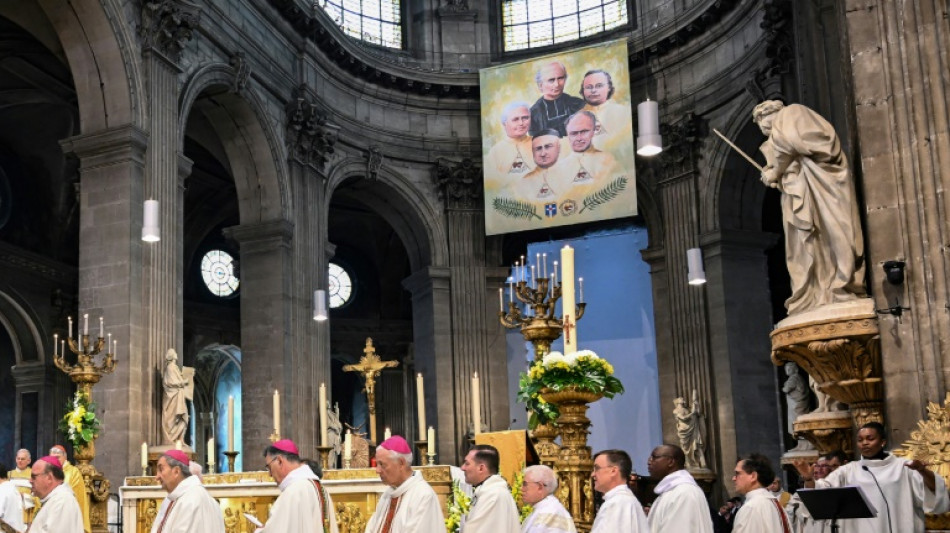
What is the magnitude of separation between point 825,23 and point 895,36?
4109 mm

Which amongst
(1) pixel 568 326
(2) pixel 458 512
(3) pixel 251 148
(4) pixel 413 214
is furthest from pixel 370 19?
(2) pixel 458 512

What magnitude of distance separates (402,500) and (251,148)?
598 inches

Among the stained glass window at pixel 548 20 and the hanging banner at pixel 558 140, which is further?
the stained glass window at pixel 548 20

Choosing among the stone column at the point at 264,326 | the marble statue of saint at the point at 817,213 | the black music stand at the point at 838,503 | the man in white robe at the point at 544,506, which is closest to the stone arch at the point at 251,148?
the stone column at the point at 264,326

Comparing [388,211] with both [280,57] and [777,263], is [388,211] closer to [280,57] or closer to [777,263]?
[280,57]

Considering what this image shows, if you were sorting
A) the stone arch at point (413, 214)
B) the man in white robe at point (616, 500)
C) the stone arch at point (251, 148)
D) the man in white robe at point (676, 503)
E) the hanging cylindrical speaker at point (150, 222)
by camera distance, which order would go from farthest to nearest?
the stone arch at point (413, 214), the stone arch at point (251, 148), the hanging cylindrical speaker at point (150, 222), the man in white robe at point (676, 503), the man in white robe at point (616, 500)

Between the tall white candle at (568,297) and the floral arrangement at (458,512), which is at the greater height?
the tall white candle at (568,297)

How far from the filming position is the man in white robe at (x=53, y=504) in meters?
7.73

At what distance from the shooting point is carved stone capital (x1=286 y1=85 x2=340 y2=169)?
21875 mm

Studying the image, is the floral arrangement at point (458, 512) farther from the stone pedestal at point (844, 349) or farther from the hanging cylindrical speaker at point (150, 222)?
the hanging cylindrical speaker at point (150, 222)

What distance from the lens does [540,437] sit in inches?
339

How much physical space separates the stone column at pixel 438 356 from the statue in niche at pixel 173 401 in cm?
952

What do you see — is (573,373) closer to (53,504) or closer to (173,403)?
(53,504)

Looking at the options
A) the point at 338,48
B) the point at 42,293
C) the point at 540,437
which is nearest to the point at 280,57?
the point at 338,48
